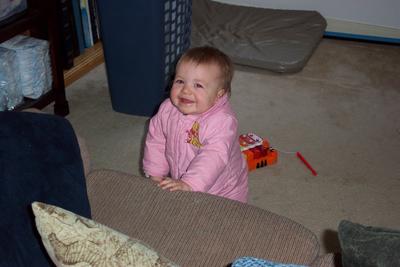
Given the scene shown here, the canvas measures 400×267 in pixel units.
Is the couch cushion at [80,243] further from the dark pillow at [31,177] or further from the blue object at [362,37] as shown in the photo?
the blue object at [362,37]

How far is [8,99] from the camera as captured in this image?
2.06 metres

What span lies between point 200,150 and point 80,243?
68 centimetres

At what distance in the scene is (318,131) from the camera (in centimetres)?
227

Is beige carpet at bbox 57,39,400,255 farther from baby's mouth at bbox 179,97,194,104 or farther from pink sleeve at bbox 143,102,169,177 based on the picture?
baby's mouth at bbox 179,97,194,104

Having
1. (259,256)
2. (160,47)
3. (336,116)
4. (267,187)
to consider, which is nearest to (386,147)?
(336,116)

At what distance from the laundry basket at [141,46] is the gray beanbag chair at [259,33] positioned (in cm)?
50

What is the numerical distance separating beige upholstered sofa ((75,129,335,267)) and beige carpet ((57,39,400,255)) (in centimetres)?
71

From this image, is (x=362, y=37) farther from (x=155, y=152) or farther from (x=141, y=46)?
(x=155, y=152)

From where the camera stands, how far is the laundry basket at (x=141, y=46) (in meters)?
2.05

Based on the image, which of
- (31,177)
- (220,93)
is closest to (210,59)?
(220,93)

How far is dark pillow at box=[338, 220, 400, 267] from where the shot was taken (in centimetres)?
66

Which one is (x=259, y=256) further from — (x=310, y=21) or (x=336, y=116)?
(x=310, y=21)

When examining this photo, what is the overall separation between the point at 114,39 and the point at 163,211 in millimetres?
1233

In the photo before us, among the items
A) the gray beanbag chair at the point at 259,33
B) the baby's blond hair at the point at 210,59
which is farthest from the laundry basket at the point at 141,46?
the baby's blond hair at the point at 210,59
